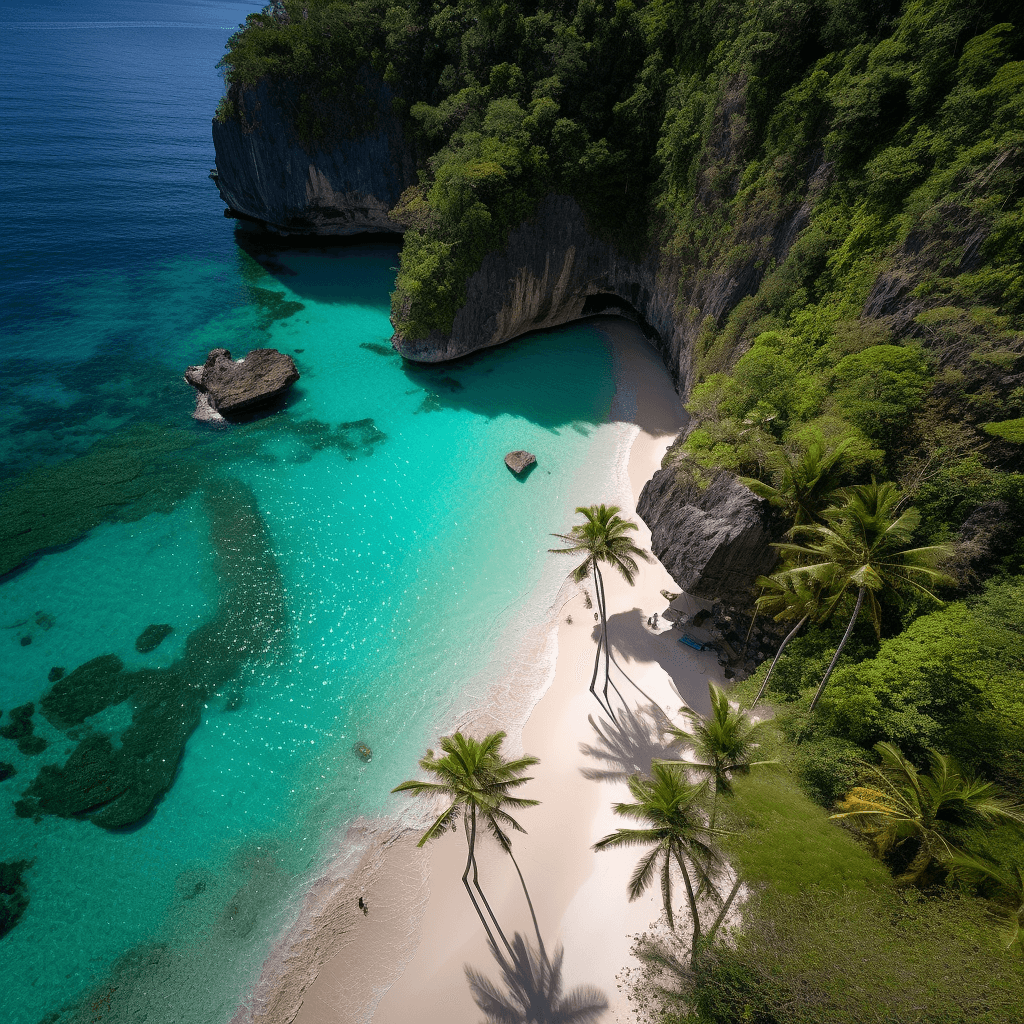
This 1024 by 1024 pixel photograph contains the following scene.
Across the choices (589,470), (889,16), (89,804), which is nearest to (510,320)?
(589,470)

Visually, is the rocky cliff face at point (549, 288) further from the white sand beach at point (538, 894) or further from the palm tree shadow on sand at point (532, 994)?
the palm tree shadow on sand at point (532, 994)

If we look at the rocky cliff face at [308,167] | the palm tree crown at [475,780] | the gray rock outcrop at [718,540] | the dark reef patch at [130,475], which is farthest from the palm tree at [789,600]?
the rocky cliff face at [308,167]

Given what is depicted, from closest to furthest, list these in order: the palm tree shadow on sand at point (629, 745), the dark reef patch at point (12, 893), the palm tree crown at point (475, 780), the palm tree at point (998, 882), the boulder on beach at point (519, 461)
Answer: the palm tree at point (998, 882), the palm tree crown at point (475, 780), the dark reef patch at point (12, 893), the palm tree shadow on sand at point (629, 745), the boulder on beach at point (519, 461)

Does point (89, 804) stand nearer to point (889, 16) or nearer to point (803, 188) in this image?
point (803, 188)

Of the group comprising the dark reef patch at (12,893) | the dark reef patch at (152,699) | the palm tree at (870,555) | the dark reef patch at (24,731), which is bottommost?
the dark reef patch at (12,893)

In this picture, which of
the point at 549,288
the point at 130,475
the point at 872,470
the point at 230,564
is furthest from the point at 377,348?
the point at 872,470

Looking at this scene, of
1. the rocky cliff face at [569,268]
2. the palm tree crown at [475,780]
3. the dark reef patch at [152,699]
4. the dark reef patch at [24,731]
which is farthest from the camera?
the dark reef patch at [24,731]

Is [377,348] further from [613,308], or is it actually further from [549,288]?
[613,308]

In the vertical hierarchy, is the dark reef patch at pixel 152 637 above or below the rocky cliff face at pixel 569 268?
below
